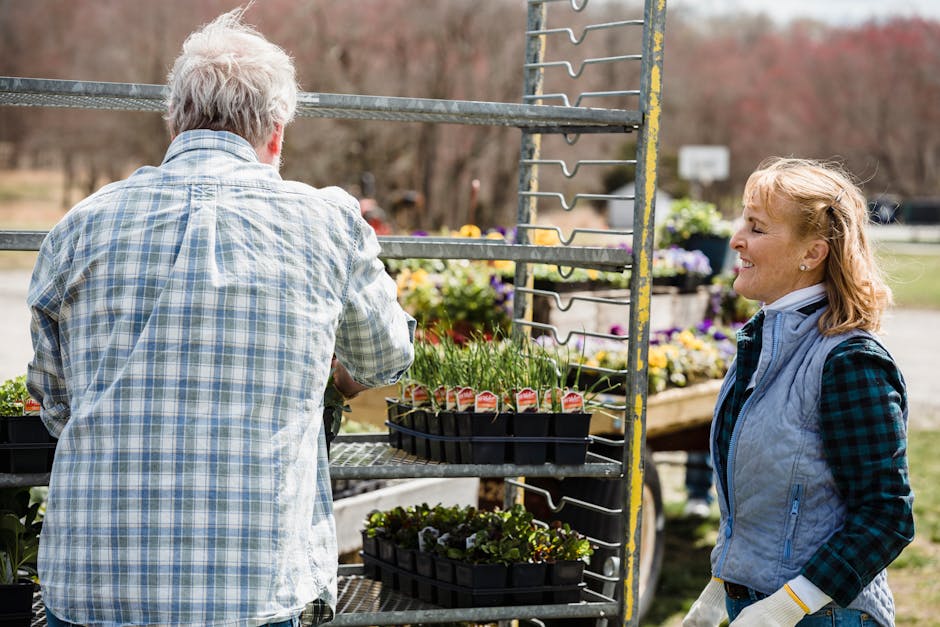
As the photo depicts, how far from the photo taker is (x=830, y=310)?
223cm

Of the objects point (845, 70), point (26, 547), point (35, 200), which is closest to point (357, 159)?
point (35, 200)

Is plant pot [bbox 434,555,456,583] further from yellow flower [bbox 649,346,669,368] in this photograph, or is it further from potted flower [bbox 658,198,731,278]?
potted flower [bbox 658,198,731,278]

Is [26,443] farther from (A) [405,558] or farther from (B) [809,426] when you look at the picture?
(B) [809,426]

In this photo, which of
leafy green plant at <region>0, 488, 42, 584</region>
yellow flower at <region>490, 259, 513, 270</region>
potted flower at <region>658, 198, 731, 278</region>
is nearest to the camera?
leafy green plant at <region>0, 488, 42, 584</region>

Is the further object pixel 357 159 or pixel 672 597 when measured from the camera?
pixel 357 159

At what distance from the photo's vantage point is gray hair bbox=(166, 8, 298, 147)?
199 centimetres

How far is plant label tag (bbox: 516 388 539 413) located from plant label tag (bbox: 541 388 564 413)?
0.04m

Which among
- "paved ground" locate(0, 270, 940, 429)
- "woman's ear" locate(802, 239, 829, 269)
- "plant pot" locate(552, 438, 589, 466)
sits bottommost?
"paved ground" locate(0, 270, 940, 429)

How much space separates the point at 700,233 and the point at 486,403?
4275 millimetres

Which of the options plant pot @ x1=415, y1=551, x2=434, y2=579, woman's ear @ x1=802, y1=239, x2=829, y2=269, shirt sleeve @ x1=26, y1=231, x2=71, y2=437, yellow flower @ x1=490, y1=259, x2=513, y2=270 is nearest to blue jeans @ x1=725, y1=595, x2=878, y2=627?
woman's ear @ x1=802, y1=239, x2=829, y2=269

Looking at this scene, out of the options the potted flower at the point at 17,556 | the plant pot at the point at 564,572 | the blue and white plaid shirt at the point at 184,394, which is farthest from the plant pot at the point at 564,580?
the potted flower at the point at 17,556

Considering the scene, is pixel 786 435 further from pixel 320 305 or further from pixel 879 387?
pixel 320 305

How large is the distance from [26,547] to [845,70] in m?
63.6

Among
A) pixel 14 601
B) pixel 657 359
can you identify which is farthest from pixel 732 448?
pixel 657 359
